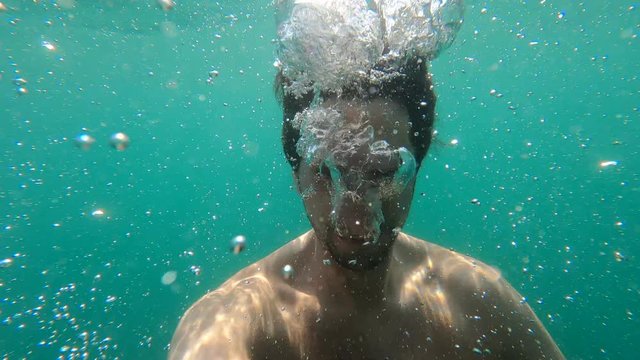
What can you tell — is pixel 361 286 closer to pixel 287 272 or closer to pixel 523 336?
pixel 287 272

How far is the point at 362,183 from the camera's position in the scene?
2113 millimetres

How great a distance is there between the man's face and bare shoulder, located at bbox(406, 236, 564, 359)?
1.96ft

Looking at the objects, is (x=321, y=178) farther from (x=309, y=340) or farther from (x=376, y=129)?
(x=309, y=340)

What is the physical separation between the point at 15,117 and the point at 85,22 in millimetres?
50913

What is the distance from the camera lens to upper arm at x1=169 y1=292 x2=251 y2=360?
1.97 meters

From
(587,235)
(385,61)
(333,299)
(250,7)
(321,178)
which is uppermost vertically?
(250,7)

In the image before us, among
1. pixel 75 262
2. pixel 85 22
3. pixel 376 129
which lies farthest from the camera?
pixel 75 262

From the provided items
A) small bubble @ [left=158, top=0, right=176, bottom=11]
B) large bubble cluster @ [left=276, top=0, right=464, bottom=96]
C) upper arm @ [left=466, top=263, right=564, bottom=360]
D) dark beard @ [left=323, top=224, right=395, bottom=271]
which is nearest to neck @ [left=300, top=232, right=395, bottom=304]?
dark beard @ [left=323, top=224, right=395, bottom=271]

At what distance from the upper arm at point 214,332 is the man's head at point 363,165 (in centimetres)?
65

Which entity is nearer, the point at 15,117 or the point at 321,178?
the point at 321,178

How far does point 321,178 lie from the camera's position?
2178mm

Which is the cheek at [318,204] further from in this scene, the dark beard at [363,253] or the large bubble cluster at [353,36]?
the large bubble cluster at [353,36]

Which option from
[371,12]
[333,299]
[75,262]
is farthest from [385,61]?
[75,262]

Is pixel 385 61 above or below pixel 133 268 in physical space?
below
